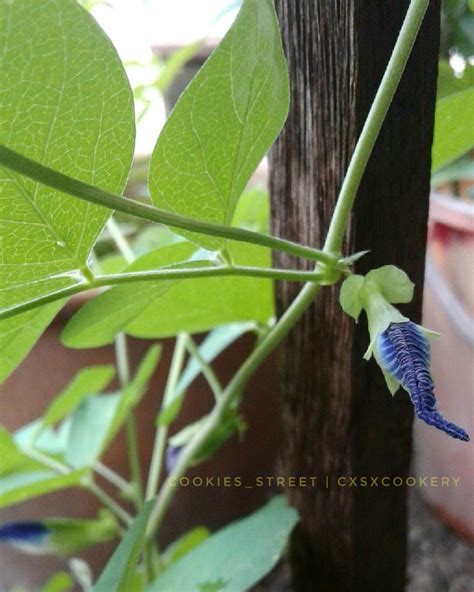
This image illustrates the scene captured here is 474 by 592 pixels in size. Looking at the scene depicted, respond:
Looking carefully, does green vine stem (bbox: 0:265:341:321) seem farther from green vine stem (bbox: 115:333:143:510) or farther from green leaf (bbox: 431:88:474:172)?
green vine stem (bbox: 115:333:143:510)

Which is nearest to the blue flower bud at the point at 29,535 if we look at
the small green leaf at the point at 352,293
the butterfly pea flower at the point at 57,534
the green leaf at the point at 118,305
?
the butterfly pea flower at the point at 57,534

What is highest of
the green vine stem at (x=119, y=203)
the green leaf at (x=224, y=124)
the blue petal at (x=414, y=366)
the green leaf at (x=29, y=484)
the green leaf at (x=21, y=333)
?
the green leaf at (x=224, y=124)

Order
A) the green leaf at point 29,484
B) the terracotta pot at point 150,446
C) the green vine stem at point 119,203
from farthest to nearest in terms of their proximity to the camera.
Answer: the terracotta pot at point 150,446 → the green leaf at point 29,484 → the green vine stem at point 119,203

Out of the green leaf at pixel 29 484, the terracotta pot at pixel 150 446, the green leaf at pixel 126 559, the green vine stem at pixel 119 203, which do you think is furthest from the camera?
the terracotta pot at pixel 150 446

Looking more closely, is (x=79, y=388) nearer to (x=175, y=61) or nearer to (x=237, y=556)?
(x=237, y=556)

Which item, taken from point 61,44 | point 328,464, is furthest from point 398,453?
point 61,44

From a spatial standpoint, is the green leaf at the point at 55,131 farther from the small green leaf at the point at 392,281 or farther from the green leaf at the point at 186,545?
the green leaf at the point at 186,545
